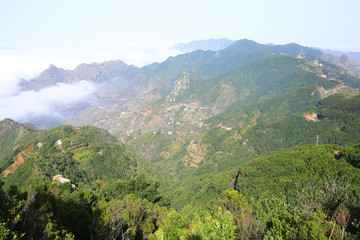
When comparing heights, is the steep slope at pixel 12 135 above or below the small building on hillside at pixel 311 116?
below

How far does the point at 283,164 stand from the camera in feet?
265

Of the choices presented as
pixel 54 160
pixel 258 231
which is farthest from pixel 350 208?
pixel 54 160

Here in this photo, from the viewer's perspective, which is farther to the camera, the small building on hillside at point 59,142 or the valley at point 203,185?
the small building on hillside at point 59,142

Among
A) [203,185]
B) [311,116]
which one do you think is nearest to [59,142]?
[203,185]

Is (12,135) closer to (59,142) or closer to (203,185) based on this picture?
(59,142)

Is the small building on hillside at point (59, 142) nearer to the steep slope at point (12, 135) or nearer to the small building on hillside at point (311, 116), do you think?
the steep slope at point (12, 135)

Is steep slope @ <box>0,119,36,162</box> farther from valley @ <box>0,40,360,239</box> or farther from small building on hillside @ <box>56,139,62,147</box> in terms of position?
small building on hillside @ <box>56,139,62,147</box>

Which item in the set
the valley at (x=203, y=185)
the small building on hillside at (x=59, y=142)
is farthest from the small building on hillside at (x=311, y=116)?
the small building on hillside at (x=59, y=142)

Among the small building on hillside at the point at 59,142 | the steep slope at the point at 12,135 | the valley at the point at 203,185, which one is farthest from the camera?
the steep slope at the point at 12,135

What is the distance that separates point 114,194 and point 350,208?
48603 millimetres

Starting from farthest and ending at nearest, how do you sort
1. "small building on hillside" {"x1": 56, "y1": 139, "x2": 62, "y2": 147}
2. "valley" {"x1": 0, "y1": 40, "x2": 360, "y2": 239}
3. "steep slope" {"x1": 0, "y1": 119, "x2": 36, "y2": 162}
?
"steep slope" {"x1": 0, "y1": 119, "x2": 36, "y2": 162} < "small building on hillside" {"x1": 56, "y1": 139, "x2": 62, "y2": 147} < "valley" {"x1": 0, "y1": 40, "x2": 360, "y2": 239}

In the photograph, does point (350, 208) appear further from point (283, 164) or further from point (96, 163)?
point (96, 163)

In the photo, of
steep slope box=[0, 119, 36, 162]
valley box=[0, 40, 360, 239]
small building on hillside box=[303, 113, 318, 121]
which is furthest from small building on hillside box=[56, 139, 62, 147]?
small building on hillside box=[303, 113, 318, 121]

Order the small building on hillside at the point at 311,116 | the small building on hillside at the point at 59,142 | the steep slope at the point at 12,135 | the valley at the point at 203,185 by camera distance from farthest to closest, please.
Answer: the steep slope at the point at 12,135 → the small building on hillside at the point at 311,116 → the small building on hillside at the point at 59,142 → the valley at the point at 203,185
